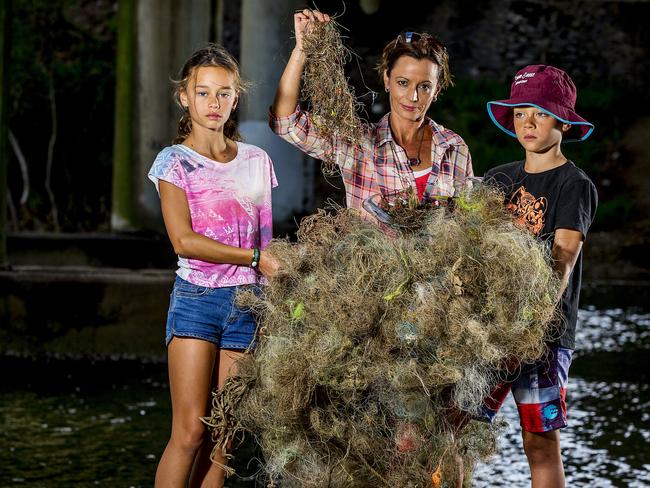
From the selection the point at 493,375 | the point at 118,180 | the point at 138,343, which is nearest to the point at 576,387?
the point at 138,343

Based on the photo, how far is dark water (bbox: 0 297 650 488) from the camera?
6.76 metres

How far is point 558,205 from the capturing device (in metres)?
4.82

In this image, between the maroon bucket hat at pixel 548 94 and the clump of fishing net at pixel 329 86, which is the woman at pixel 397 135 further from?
the maroon bucket hat at pixel 548 94

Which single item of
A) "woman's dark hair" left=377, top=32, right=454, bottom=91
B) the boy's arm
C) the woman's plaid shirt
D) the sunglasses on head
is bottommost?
the boy's arm

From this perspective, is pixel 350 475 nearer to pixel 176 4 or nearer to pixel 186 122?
pixel 186 122

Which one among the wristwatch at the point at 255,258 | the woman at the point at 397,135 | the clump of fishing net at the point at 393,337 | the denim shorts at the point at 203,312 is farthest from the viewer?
the woman at the point at 397,135

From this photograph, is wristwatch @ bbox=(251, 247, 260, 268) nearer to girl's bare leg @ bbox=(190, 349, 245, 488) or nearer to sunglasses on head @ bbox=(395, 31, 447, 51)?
girl's bare leg @ bbox=(190, 349, 245, 488)

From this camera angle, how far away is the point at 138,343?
9.86 metres

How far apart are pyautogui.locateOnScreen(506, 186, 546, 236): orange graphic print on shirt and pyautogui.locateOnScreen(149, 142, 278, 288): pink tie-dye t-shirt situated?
0.92m

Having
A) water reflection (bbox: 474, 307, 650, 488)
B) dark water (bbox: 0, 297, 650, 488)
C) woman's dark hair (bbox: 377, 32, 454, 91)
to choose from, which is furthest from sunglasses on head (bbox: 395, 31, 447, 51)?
water reflection (bbox: 474, 307, 650, 488)

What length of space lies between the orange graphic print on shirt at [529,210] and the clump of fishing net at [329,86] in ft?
2.11

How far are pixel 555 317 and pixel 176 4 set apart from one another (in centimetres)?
954

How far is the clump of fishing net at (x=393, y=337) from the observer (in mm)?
4352

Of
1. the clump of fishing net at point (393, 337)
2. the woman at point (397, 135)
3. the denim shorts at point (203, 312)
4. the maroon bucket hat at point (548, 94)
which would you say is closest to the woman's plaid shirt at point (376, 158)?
the woman at point (397, 135)
